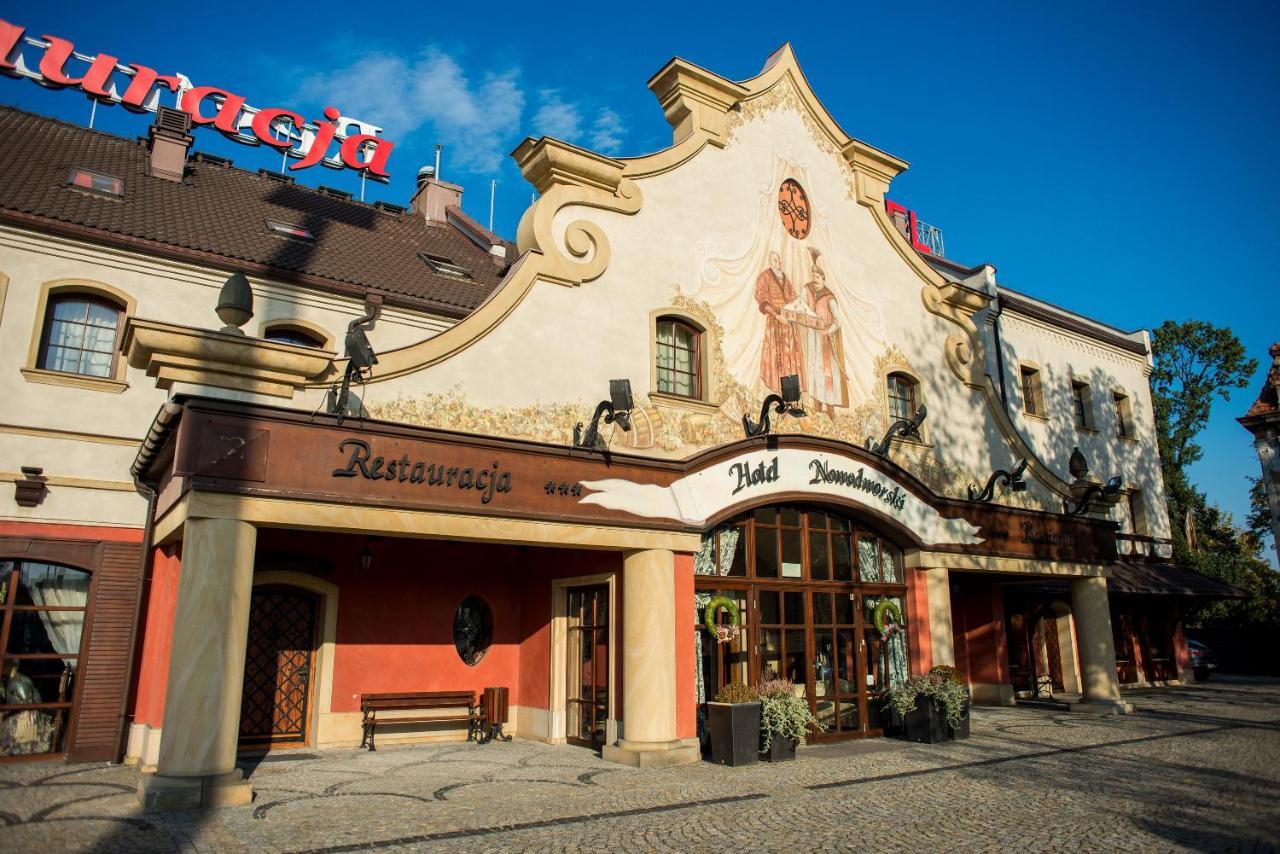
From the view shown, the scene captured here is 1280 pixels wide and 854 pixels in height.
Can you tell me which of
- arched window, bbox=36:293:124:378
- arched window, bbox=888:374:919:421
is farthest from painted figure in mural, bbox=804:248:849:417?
arched window, bbox=36:293:124:378

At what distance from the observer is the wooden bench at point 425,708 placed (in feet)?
46.5

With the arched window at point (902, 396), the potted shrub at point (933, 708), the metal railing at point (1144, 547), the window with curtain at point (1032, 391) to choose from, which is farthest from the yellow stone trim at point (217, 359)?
the metal railing at point (1144, 547)

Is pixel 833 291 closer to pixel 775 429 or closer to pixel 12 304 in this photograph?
pixel 775 429

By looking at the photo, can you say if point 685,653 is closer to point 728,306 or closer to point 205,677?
point 728,306

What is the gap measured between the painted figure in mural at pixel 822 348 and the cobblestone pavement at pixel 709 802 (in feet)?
19.4

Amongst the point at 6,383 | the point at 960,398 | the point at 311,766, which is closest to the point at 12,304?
the point at 6,383

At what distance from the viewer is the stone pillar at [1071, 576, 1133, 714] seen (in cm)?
1855

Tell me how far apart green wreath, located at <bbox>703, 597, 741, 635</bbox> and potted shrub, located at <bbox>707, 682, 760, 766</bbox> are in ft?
3.77

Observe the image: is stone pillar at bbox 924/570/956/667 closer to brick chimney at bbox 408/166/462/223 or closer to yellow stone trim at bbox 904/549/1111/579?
yellow stone trim at bbox 904/549/1111/579

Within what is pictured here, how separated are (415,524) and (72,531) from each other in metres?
6.14

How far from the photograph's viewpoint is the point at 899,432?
17.0 metres

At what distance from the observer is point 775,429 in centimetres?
1497

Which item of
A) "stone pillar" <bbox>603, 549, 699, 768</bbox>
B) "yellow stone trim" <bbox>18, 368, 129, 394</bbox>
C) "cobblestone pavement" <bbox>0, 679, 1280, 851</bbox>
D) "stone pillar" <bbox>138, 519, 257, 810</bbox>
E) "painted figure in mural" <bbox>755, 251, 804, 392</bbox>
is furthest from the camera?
"painted figure in mural" <bbox>755, 251, 804, 392</bbox>

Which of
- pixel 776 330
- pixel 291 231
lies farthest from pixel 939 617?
pixel 291 231
